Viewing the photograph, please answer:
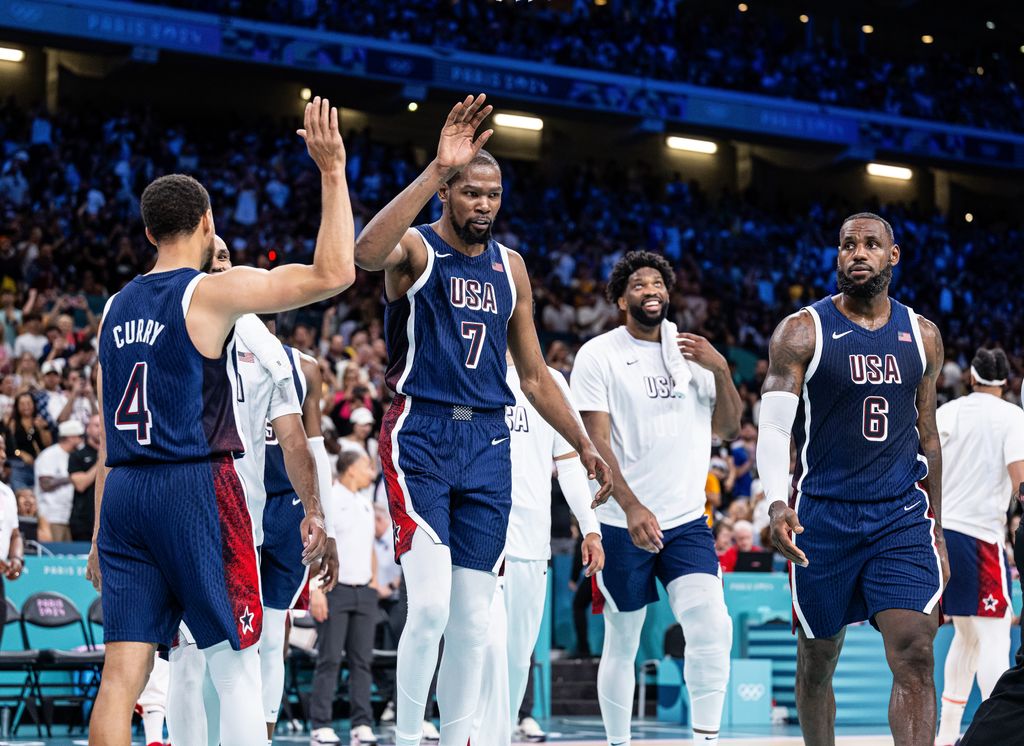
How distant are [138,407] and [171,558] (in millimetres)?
528

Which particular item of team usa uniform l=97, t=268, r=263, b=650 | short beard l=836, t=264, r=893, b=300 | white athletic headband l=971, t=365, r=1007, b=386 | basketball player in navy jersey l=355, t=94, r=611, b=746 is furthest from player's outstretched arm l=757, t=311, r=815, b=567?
white athletic headband l=971, t=365, r=1007, b=386

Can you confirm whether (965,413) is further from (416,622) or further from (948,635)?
(416,622)

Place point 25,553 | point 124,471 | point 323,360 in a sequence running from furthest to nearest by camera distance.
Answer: point 323,360 < point 25,553 < point 124,471

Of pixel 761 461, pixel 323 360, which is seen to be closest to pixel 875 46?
pixel 323 360

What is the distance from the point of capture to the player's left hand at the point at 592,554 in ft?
21.9

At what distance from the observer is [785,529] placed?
6145mm

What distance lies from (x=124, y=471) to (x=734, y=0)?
33.8 meters

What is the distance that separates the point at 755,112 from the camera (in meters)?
31.4

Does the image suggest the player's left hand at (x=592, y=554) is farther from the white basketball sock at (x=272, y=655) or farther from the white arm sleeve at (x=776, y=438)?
the white basketball sock at (x=272, y=655)

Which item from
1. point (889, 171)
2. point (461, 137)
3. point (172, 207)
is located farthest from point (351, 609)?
point (889, 171)

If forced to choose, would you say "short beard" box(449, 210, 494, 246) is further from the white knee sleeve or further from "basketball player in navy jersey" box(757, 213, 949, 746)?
the white knee sleeve

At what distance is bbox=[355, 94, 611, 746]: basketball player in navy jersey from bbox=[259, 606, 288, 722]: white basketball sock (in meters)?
1.36

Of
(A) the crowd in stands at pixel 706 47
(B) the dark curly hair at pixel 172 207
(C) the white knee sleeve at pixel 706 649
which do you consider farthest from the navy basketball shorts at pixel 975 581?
(A) the crowd in stands at pixel 706 47

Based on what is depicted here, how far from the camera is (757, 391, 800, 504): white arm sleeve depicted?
640 centimetres
